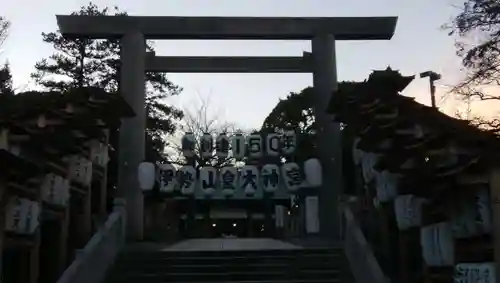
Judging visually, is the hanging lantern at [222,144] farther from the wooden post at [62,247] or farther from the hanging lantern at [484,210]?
the hanging lantern at [484,210]

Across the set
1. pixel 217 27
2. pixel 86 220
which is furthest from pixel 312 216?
pixel 86 220

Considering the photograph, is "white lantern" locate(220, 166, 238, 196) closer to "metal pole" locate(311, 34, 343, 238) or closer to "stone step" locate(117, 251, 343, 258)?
"metal pole" locate(311, 34, 343, 238)

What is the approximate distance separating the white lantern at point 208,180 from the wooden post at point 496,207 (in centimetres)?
965

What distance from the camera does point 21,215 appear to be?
9234 mm

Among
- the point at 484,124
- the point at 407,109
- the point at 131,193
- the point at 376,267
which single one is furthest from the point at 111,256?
the point at 484,124

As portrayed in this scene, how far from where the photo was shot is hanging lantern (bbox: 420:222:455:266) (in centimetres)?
865

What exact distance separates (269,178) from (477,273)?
953 cm

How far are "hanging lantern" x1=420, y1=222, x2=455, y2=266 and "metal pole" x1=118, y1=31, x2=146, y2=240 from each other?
8128 millimetres

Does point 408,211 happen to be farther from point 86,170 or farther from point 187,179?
point 187,179

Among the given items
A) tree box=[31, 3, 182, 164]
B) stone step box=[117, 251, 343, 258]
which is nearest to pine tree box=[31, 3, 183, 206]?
tree box=[31, 3, 182, 164]

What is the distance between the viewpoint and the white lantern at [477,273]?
26.4 ft

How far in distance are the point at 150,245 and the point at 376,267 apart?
545 centimetres

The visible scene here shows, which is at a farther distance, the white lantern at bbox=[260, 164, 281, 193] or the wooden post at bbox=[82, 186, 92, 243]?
the white lantern at bbox=[260, 164, 281, 193]

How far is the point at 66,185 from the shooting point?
11.7 meters
